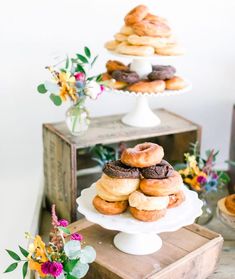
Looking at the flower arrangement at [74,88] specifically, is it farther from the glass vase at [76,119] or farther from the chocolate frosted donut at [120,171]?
the chocolate frosted donut at [120,171]

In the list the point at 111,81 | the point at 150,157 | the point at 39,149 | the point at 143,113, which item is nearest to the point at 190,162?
the point at 143,113

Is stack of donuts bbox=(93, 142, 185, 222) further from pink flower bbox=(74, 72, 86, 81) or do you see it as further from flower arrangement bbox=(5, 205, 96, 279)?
pink flower bbox=(74, 72, 86, 81)

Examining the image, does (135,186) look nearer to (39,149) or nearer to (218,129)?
(39,149)

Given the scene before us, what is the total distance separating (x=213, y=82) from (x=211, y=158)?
424 mm

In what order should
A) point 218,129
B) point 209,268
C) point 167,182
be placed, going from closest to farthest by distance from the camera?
point 167,182 < point 209,268 < point 218,129

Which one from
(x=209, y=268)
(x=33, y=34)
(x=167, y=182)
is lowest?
(x=209, y=268)

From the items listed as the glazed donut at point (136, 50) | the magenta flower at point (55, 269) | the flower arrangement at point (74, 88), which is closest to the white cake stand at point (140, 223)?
the magenta flower at point (55, 269)

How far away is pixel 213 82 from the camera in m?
1.75

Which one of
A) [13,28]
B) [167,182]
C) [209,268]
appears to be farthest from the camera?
[13,28]

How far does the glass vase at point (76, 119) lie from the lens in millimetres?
1308

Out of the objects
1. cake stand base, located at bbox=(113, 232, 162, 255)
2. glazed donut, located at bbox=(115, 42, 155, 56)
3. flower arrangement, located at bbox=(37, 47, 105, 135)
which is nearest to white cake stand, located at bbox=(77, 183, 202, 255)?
cake stand base, located at bbox=(113, 232, 162, 255)

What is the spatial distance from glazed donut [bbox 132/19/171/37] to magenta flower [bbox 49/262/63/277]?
0.59 meters

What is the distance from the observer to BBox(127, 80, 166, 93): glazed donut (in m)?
1.29

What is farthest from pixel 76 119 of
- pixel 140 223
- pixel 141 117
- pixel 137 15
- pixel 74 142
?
pixel 140 223
